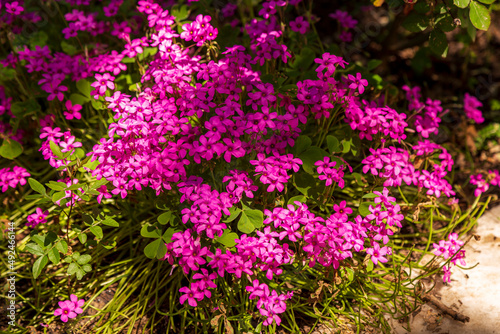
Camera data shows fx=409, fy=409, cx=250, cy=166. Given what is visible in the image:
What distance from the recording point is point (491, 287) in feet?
6.91

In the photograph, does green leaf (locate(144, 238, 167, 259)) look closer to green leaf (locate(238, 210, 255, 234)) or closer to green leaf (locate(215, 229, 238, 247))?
green leaf (locate(215, 229, 238, 247))

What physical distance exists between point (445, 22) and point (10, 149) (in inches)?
96.0

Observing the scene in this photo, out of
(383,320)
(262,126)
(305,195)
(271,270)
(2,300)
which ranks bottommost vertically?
(2,300)

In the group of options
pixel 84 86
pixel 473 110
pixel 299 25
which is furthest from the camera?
pixel 473 110

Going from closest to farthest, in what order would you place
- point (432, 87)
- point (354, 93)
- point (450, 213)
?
point (354, 93) < point (450, 213) < point (432, 87)

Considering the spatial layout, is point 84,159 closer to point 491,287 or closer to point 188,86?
point 188,86

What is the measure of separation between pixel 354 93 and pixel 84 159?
4.54 feet

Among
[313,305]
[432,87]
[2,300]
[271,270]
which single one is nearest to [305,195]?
[271,270]

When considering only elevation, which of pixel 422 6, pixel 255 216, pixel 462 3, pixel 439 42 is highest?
pixel 462 3

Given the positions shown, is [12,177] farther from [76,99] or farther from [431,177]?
[431,177]

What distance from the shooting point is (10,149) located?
7.55 ft

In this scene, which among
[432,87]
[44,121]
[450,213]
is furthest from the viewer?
[432,87]

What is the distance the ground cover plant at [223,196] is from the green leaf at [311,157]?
1cm

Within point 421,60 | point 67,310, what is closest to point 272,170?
point 67,310
